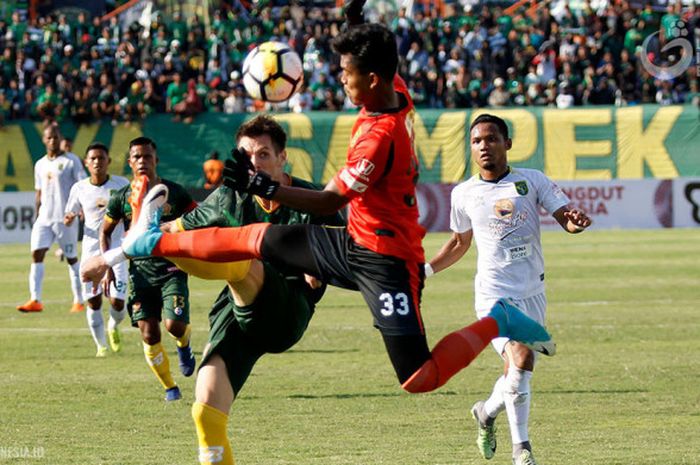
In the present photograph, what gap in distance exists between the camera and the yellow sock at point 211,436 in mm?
7246

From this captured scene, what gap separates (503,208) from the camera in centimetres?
951

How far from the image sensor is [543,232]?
36312 millimetres

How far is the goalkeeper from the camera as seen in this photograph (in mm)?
7320

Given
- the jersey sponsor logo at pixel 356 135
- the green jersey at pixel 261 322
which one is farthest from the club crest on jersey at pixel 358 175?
the green jersey at pixel 261 322

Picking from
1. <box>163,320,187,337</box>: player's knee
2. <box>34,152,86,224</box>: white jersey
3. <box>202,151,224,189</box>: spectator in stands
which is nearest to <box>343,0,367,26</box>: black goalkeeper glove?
<box>163,320,187,337</box>: player's knee

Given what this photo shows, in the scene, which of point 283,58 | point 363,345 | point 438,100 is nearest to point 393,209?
point 283,58

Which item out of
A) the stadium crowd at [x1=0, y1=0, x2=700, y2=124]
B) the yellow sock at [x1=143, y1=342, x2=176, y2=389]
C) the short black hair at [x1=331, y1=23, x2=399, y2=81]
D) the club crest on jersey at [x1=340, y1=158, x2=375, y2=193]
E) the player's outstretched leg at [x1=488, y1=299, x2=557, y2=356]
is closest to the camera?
the club crest on jersey at [x1=340, y1=158, x2=375, y2=193]

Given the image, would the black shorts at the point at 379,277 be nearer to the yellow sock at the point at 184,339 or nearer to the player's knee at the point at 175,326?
the player's knee at the point at 175,326

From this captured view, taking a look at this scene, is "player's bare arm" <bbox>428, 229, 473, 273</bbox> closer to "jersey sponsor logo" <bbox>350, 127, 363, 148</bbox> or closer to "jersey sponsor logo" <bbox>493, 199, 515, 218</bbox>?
"jersey sponsor logo" <bbox>493, 199, 515, 218</bbox>

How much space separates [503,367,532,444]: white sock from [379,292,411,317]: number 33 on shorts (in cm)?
183

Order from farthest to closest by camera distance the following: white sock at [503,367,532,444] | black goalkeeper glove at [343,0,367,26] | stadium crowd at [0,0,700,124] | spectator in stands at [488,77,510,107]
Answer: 1. spectator in stands at [488,77,510,107]
2. stadium crowd at [0,0,700,124]
3. white sock at [503,367,532,444]
4. black goalkeeper glove at [343,0,367,26]

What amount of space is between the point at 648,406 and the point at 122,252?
5.58m

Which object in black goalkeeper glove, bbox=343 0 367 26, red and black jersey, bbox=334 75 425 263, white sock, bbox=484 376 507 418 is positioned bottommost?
white sock, bbox=484 376 507 418

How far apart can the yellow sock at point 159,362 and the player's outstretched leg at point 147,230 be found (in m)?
4.10
